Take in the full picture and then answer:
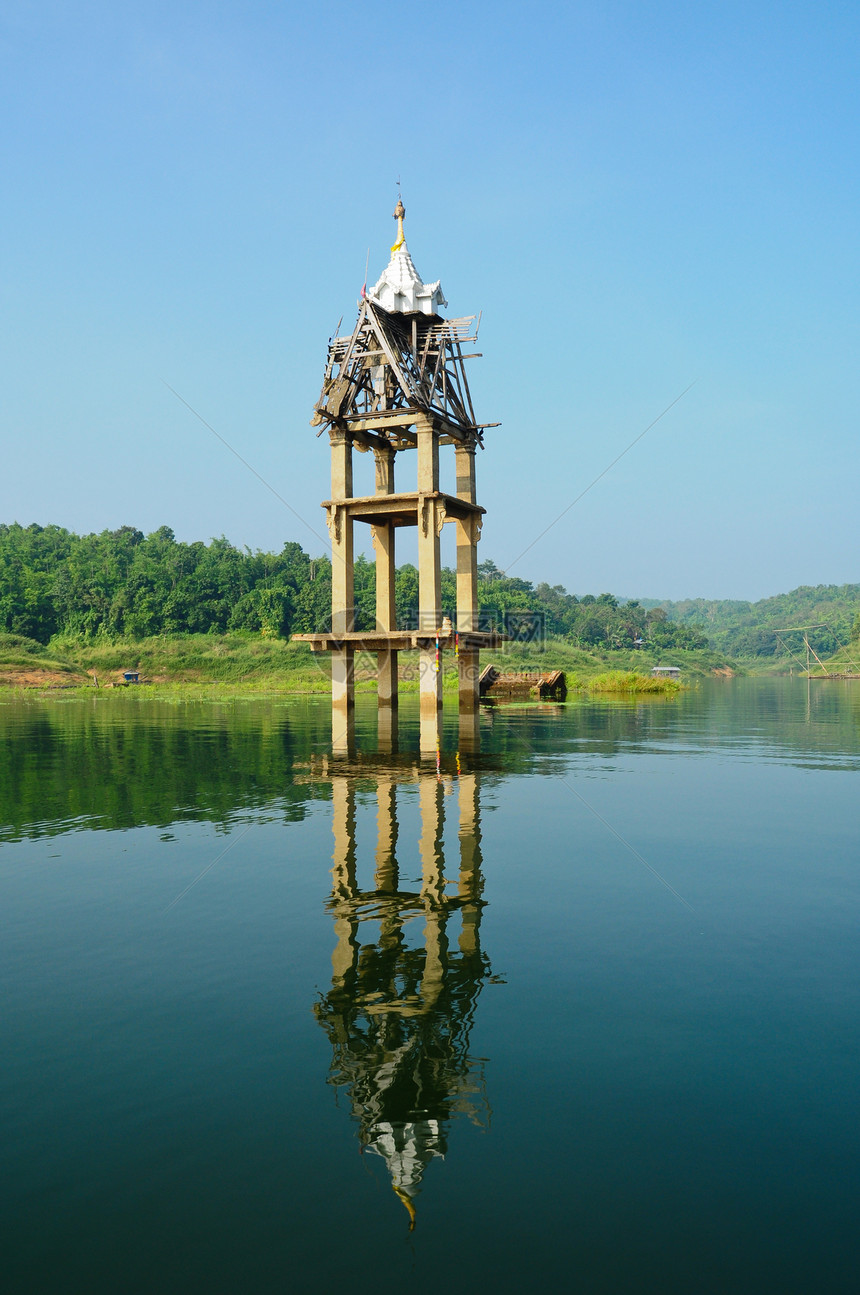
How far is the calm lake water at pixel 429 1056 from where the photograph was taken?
4.69m

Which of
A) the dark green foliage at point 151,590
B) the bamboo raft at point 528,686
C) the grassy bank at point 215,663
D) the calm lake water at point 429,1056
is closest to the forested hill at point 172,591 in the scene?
the dark green foliage at point 151,590

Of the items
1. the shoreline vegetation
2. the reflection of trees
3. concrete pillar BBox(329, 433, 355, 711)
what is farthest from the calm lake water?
the shoreline vegetation

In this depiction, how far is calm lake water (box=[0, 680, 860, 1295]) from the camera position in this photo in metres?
4.69

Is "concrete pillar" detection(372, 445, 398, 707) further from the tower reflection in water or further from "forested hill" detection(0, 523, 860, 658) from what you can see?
"forested hill" detection(0, 523, 860, 658)

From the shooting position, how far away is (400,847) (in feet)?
46.7

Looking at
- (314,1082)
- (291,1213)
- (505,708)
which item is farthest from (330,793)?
(505,708)

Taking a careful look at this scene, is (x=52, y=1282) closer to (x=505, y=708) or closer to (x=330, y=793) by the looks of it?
(x=330, y=793)

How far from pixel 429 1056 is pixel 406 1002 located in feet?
3.50

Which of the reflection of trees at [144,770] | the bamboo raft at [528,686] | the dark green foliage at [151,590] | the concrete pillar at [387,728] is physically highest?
the dark green foliage at [151,590]

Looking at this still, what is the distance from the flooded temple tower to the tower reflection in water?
1257cm

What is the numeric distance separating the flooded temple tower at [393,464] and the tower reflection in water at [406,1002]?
12571 mm

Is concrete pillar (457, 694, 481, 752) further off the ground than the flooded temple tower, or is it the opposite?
the flooded temple tower

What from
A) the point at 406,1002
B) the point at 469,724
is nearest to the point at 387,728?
the point at 469,724

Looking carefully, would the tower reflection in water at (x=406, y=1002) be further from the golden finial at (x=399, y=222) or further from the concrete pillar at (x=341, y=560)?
the golden finial at (x=399, y=222)
